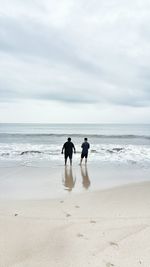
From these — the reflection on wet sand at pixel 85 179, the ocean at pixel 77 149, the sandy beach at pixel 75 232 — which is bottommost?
the ocean at pixel 77 149

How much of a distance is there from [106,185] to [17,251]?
18.2ft

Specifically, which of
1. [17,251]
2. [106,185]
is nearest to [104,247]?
[17,251]

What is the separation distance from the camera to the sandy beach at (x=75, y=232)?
3.72m

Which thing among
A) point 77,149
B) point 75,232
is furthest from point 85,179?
point 77,149

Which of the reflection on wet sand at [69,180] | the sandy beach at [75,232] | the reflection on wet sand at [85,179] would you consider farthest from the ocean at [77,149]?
the sandy beach at [75,232]

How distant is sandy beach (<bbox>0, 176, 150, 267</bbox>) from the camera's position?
3.72 meters

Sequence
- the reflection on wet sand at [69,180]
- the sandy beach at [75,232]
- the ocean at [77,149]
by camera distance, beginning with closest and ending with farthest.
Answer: the sandy beach at [75,232]
the reflection on wet sand at [69,180]
the ocean at [77,149]

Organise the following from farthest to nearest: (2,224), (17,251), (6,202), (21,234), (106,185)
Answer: (106,185) < (6,202) < (2,224) < (21,234) < (17,251)

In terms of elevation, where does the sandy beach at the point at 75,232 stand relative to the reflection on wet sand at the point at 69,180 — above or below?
above

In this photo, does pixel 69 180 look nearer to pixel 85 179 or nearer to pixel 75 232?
pixel 85 179

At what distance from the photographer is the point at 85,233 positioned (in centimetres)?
461

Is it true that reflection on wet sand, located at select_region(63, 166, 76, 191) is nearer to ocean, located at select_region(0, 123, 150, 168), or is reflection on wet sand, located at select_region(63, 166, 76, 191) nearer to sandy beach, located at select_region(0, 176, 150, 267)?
sandy beach, located at select_region(0, 176, 150, 267)

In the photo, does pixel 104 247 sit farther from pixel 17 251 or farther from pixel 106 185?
pixel 106 185

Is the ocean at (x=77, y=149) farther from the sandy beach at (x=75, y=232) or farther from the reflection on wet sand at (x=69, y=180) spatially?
the sandy beach at (x=75, y=232)
